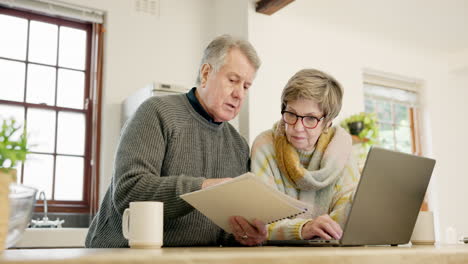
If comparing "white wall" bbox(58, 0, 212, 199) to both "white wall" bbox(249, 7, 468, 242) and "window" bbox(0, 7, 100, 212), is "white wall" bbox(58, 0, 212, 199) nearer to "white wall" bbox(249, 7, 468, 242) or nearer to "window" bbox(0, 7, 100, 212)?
"window" bbox(0, 7, 100, 212)

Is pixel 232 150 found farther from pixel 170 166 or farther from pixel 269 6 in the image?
pixel 269 6

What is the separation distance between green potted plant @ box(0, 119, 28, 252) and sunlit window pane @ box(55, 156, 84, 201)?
9.57 ft

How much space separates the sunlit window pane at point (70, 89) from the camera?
12.2 feet

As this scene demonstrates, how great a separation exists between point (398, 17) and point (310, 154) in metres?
3.21

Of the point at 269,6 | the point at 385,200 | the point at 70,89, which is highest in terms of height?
the point at 269,6

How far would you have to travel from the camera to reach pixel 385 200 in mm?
1429

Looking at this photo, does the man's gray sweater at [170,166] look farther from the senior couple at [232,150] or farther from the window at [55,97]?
the window at [55,97]

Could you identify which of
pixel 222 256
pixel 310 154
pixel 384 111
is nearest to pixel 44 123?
pixel 310 154

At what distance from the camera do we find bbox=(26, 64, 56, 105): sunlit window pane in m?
3.62

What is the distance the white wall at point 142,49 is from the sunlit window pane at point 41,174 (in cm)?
36

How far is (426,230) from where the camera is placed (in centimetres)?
168

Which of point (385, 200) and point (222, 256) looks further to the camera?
point (385, 200)

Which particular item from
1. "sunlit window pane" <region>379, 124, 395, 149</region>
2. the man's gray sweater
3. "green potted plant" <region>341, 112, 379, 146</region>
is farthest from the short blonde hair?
"sunlit window pane" <region>379, 124, 395, 149</region>

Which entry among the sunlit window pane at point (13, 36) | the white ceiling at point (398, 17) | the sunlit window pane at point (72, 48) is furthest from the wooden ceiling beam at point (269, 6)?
the sunlit window pane at point (13, 36)
